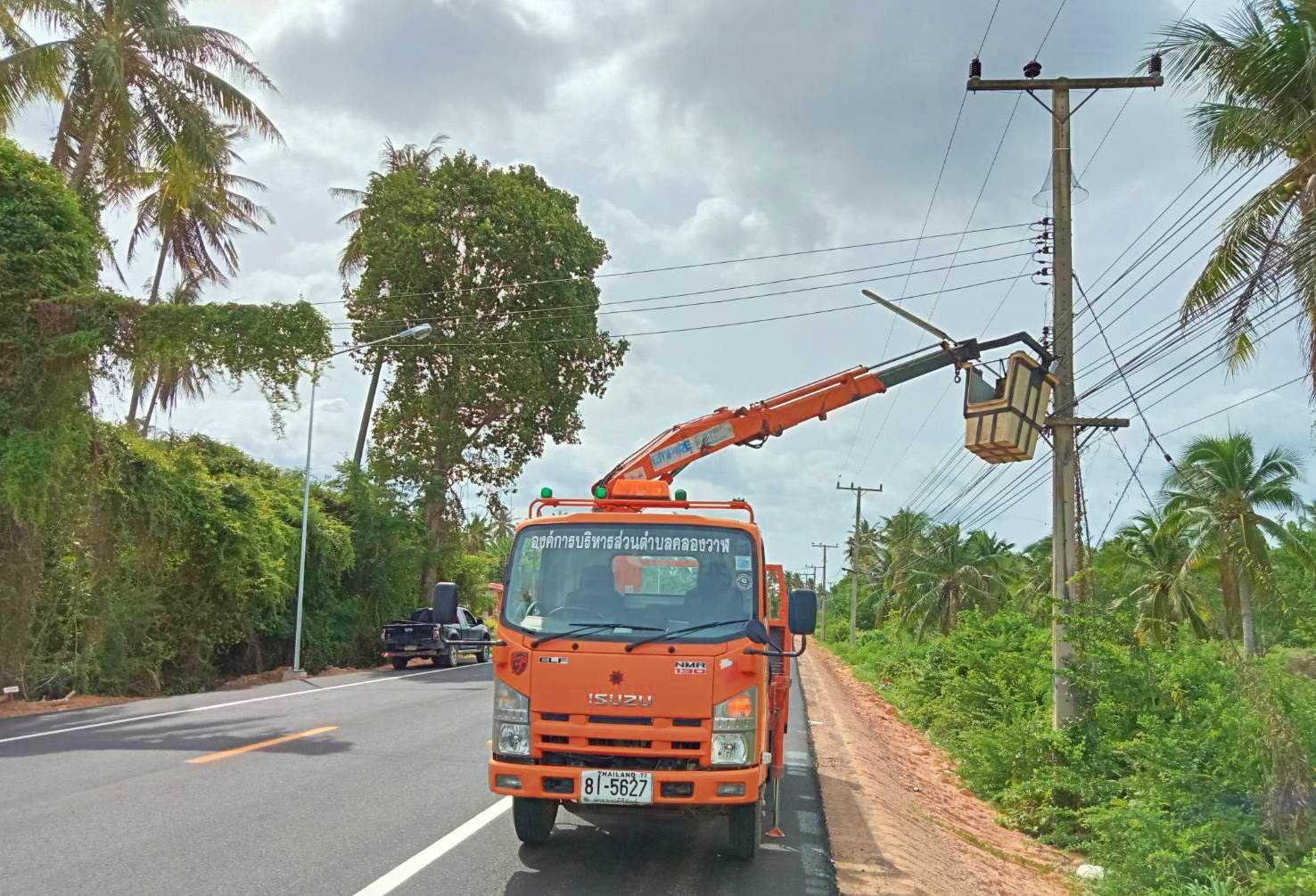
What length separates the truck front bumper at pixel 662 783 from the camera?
6.56 meters

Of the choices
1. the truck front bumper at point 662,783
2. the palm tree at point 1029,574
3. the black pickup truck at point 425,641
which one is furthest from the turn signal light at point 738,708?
the palm tree at point 1029,574

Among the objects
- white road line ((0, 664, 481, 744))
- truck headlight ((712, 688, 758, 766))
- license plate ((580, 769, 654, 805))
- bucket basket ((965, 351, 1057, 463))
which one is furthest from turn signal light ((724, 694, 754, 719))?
white road line ((0, 664, 481, 744))

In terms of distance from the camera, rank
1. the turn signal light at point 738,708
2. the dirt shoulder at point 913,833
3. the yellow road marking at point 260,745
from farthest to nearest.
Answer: the yellow road marking at point 260,745 < the dirt shoulder at point 913,833 < the turn signal light at point 738,708

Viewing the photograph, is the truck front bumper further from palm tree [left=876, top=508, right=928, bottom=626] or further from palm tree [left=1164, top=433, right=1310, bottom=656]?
palm tree [left=876, top=508, right=928, bottom=626]

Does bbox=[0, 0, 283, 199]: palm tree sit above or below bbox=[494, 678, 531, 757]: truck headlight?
above

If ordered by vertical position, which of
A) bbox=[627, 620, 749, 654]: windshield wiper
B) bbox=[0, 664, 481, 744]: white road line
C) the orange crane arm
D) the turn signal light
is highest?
the orange crane arm

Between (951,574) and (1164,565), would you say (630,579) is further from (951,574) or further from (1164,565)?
(951,574)

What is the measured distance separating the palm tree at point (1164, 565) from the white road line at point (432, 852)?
2751 centimetres

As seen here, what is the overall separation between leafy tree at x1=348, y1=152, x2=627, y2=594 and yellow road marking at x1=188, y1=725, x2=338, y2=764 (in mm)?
21439

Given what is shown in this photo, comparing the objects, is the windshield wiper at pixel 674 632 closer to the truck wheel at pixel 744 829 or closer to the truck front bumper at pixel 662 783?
the truck front bumper at pixel 662 783

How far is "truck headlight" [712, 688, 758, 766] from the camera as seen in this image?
663cm

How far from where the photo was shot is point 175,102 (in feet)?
69.8

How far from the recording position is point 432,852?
719cm

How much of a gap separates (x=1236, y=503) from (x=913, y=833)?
24687 mm
